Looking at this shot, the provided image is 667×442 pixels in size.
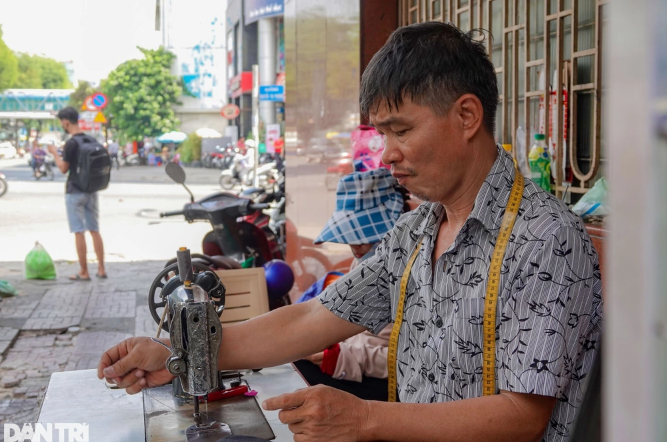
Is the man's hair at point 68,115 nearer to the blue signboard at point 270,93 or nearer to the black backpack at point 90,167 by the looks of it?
the black backpack at point 90,167

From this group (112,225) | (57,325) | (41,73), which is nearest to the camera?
(57,325)

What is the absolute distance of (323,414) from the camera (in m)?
1.52

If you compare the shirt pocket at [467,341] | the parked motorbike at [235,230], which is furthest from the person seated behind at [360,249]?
the parked motorbike at [235,230]

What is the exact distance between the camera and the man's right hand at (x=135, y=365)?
1908 mm

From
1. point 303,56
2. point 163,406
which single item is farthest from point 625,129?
point 303,56

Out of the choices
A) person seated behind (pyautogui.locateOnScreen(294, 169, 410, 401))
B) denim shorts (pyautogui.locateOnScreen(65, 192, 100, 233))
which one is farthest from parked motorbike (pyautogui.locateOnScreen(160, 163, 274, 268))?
denim shorts (pyautogui.locateOnScreen(65, 192, 100, 233))

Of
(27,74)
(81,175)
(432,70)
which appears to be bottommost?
(81,175)

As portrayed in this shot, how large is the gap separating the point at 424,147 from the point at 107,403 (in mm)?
1111

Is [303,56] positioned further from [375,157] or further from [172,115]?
[172,115]

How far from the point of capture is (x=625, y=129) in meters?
0.49

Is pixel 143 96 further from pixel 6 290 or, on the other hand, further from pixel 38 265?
pixel 6 290

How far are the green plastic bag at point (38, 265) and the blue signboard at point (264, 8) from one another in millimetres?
22843

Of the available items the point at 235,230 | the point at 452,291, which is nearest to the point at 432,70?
the point at 452,291

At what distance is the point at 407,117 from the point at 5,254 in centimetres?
983
